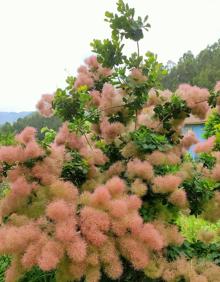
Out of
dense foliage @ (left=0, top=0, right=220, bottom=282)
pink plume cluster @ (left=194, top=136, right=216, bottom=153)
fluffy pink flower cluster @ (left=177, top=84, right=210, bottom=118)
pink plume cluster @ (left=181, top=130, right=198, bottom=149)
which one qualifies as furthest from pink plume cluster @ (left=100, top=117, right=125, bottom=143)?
pink plume cluster @ (left=194, top=136, right=216, bottom=153)

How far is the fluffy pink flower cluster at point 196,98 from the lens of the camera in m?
3.65

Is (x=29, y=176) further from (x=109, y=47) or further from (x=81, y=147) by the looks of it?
(x=109, y=47)

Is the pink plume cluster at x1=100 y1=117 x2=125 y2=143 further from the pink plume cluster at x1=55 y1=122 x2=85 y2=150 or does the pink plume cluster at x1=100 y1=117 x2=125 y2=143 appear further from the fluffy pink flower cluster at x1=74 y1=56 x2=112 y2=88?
the fluffy pink flower cluster at x1=74 y1=56 x2=112 y2=88

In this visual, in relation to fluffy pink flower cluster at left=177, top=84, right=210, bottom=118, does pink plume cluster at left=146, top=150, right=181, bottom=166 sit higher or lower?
lower

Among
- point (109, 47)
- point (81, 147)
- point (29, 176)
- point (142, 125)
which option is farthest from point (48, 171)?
point (109, 47)

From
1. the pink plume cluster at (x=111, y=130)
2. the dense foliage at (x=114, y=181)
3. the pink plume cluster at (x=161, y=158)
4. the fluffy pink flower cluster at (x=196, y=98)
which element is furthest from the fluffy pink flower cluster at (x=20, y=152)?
the fluffy pink flower cluster at (x=196, y=98)

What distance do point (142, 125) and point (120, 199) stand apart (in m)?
1.00

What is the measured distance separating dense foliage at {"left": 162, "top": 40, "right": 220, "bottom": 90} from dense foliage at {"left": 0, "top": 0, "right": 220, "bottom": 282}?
36.8m

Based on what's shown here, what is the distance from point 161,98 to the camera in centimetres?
384

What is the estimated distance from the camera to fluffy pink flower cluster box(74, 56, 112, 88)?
3.92 meters

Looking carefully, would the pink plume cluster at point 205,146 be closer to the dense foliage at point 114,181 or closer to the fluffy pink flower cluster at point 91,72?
the dense foliage at point 114,181

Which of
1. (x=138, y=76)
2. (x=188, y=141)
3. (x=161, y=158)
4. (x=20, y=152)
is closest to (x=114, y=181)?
(x=161, y=158)

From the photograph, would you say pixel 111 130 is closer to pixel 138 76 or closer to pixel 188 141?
pixel 138 76

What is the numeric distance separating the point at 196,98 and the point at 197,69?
44696 millimetres
